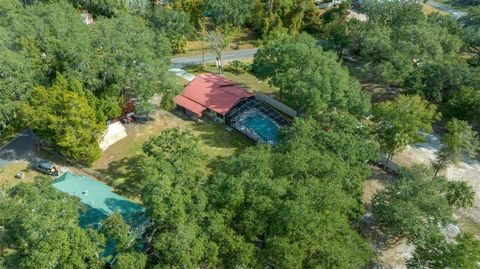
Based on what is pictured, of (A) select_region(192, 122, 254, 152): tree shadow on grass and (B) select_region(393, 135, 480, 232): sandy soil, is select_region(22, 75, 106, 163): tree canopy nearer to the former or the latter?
(A) select_region(192, 122, 254, 152): tree shadow on grass

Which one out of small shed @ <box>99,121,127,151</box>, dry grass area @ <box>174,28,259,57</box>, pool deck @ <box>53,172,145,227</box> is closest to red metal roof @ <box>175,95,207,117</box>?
small shed @ <box>99,121,127,151</box>

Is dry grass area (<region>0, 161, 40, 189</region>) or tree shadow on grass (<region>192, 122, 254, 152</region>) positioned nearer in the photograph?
dry grass area (<region>0, 161, 40, 189</region>)

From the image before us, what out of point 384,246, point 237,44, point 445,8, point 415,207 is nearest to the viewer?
point 415,207

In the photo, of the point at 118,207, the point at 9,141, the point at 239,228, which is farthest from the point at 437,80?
the point at 9,141

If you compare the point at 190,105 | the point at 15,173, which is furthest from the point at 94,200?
the point at 190,105

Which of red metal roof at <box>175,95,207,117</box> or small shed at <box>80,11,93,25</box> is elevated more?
small shed at <box>80,11,93,25</box>

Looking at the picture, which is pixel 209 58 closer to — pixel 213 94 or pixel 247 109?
pixel 213 94

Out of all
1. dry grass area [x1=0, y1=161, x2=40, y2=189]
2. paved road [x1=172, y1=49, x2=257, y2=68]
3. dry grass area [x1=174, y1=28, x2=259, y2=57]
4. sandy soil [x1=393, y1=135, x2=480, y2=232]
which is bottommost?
sandy soil [x1=393, y1=135, x2=480, y2=232]

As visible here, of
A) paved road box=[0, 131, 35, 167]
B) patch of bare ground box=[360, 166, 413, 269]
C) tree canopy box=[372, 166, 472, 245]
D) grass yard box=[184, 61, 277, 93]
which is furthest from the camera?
grass yard box=[184, 61, 277, 93]

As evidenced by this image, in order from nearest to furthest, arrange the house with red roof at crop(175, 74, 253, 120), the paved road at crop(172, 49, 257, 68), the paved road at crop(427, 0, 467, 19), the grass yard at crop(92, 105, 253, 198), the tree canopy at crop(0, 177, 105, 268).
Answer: the tree canopy at crop(0, 177, 105, 268)
the grass yard at crop(92, 105, 253, 198)
the house with red roof at crop(175, 74, 253, 120)
the paved road at crop(172, 49, 257, 68)
the paved road at crop(427, 0, 467, 19)
